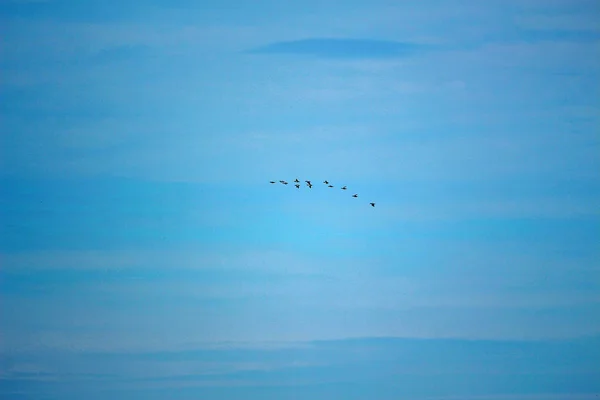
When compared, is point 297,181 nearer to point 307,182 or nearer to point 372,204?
point 307,182

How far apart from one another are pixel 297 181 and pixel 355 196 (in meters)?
3.32

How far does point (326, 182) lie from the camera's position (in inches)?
765

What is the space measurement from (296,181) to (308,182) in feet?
2.14

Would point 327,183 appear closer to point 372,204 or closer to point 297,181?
point 297,181

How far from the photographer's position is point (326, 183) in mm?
19312

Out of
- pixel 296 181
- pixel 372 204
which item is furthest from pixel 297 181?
pixel 372 204

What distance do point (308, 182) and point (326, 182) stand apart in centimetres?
99

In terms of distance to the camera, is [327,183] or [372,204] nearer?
[327,183]

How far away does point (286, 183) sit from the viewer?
19.6m

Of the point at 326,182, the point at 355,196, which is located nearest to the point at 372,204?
the point at 355,196

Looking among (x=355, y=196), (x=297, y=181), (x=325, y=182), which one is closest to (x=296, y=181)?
(x=297, y=181)

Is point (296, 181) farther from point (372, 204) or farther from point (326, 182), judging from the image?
point (372, 204)

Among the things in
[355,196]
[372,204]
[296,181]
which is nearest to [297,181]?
[296,181]

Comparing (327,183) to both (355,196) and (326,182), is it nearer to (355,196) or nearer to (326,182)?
→ (326,182)
